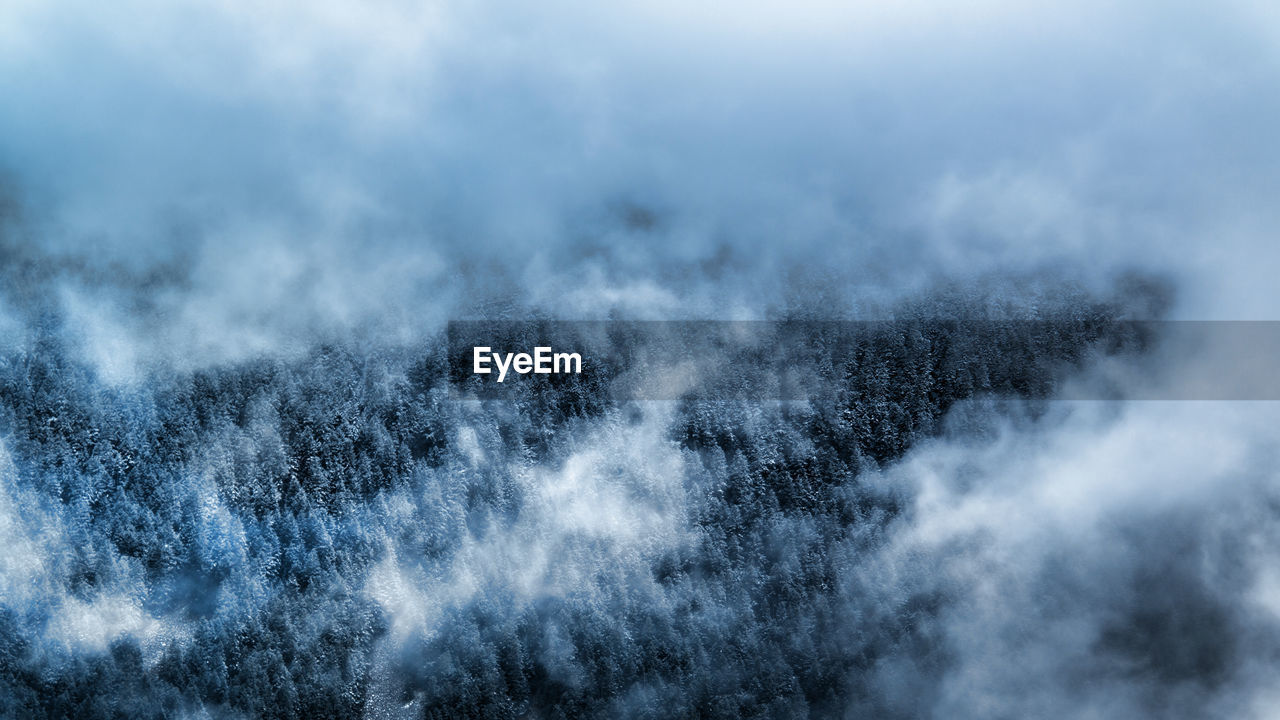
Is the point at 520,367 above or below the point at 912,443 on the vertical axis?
above

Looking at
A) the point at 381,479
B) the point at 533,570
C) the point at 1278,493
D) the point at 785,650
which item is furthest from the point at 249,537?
the point at 1278,493

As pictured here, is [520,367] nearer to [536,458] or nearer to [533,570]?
[536,458]

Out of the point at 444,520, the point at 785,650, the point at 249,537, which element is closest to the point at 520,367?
the point at 444,520

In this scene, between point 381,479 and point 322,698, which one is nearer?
point 322,698

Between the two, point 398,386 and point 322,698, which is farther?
point 398,386

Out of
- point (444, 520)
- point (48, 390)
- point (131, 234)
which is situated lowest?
point (444, 520)

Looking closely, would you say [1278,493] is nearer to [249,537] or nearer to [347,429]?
[347,429]

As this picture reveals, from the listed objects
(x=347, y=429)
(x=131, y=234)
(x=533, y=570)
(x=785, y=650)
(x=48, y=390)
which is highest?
(x=131, y=234)

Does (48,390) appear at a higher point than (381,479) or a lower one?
higher

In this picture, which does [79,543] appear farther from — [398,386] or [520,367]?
[520,367]
